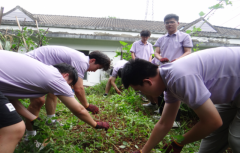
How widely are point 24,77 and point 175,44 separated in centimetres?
262

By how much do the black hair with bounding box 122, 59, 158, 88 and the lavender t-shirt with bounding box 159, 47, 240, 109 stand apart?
3.5 inches

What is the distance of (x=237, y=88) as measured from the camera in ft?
3.76

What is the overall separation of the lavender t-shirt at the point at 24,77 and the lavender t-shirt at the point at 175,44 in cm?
222

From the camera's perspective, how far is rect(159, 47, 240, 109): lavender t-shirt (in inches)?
39.2

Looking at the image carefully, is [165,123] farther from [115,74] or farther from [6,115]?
[115,74]

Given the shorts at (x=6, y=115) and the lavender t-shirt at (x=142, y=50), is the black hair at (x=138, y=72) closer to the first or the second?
the shorts at (x=6, y=115)

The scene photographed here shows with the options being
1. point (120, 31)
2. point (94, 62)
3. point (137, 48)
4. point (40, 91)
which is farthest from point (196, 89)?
point (120, 31)

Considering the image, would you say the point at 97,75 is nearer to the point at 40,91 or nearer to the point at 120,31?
the point at 120,31

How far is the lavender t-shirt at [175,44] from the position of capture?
9.48ft

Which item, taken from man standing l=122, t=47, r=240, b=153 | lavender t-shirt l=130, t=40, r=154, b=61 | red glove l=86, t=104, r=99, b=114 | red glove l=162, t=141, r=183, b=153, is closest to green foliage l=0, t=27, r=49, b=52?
red glove l=86, t=104, r=99, b=114

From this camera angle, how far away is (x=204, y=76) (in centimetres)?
108

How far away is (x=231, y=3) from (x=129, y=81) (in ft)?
12.6

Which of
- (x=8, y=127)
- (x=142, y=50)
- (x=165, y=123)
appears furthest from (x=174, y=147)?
(x=142, y=50)

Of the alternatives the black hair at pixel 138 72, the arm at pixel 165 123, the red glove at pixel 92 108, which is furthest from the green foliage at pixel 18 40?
the arm at pixel 165 123
